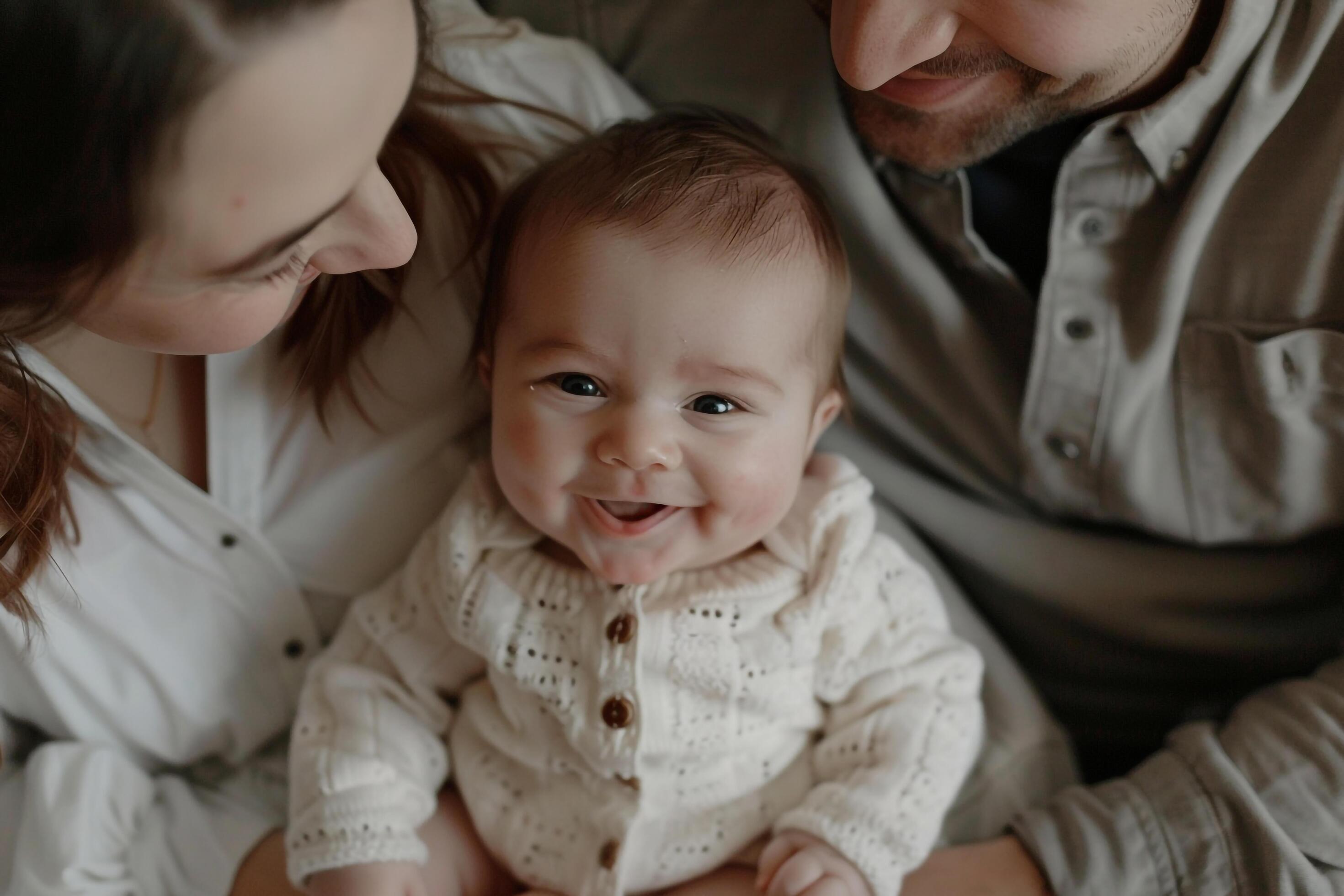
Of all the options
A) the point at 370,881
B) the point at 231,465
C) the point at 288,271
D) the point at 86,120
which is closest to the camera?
the point at 86,120

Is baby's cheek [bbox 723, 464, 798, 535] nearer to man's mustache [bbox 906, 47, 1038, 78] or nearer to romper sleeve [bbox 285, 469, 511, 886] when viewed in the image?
romper sleeve [bbox 285, 469, 511, 886]

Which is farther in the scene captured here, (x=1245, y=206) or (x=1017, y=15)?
(x=1245, y=206)

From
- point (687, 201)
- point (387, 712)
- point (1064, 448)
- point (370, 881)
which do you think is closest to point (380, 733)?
point (387, 712)

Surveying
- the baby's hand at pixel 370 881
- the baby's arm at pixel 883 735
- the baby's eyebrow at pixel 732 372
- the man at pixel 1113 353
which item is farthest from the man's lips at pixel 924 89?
the baby's hand at pixel 370 881

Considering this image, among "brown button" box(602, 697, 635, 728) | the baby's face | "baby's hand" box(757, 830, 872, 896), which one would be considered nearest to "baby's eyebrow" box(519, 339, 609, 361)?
the baby's face

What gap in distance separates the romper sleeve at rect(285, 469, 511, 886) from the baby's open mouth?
0.52 feet

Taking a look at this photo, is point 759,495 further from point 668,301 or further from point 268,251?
point 268,251

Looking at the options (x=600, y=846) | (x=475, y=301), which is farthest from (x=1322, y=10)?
(x=600, y=846)

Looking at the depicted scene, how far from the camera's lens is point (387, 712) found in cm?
119

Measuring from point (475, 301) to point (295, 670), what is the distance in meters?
0.49

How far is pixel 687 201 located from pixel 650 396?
19cm

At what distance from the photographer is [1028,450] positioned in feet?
4.33

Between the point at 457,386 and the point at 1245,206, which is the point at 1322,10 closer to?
the point at 1245,206

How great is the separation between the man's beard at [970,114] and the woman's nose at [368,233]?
21.2 inches
